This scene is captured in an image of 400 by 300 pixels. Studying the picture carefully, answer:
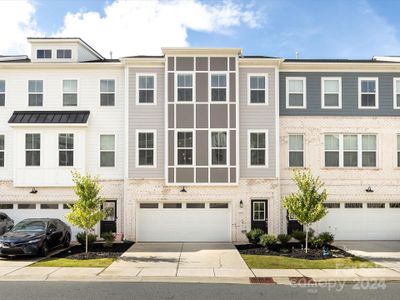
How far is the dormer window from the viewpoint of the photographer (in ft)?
81.9

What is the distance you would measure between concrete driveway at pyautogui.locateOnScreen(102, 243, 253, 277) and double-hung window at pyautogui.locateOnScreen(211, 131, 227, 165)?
4.17 metres

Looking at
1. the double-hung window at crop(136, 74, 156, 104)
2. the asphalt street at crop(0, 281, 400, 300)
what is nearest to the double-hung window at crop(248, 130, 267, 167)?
the double-hung window at crop(136, 74, 156, 104)

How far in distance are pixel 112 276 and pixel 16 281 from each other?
2.88m

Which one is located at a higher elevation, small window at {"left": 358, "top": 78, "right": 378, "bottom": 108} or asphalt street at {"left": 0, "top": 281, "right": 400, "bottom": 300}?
small window at {"left": 358, "top": 78, "right": 378, "bottom": 108}

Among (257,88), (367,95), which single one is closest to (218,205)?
(257,88)

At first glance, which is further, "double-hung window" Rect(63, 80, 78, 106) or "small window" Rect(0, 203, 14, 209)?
"double-hung window" Rect(63, 80, 78, 106)

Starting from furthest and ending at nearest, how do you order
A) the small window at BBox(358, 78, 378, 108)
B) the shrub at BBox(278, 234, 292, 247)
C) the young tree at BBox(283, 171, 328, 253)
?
1. the small window at BBox(358, 78, 378, 108)
2. the shrub at BBox(278, 234, 292, 247)
3. the young tree at BBox(283, 171, 328, 253)

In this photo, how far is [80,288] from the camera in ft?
42.3

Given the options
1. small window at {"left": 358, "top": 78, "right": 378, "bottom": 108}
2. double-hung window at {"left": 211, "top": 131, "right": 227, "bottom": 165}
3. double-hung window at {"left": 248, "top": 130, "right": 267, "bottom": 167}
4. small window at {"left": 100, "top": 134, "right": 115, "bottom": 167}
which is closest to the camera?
double-hung window at {"left": 211, "top": 131, "right": 227, "bottom": 165}

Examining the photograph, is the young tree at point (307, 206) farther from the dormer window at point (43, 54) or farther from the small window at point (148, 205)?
the dormer window at point (43, 54)

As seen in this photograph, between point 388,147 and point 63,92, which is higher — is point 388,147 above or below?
below

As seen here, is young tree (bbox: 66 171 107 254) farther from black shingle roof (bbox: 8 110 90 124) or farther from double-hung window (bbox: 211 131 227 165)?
double-hung window (bbox: 211 131 227 165)

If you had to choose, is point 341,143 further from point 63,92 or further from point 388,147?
point 63,92

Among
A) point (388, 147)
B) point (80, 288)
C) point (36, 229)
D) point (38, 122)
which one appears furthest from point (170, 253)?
point (388, 147)
